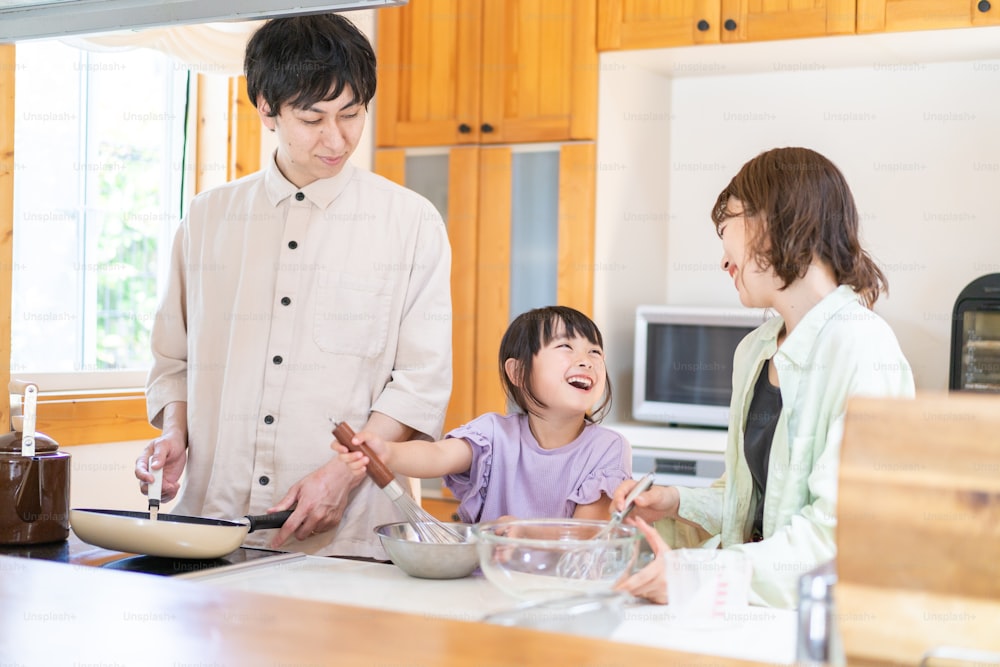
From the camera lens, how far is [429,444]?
1.61 m

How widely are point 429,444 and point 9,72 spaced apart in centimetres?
96

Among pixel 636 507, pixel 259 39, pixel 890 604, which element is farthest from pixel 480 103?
pixel 890 604

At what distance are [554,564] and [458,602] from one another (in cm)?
13

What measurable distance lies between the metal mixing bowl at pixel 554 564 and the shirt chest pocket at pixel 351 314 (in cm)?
67

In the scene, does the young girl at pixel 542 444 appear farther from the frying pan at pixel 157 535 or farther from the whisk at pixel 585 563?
the whisk at pixel 585 563

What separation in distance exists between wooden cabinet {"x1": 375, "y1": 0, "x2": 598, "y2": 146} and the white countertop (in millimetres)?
2179

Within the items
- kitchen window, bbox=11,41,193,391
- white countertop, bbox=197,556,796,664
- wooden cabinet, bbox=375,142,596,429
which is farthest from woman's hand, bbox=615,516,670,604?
A: wooden cabinet, bbox=375,142,596,429

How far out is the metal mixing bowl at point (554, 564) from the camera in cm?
105

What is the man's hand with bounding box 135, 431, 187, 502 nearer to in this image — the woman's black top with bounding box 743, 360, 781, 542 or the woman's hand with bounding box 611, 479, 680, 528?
the woman's hand with bounding box 611, 479, 680, 528

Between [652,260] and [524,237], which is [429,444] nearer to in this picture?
[524,237]

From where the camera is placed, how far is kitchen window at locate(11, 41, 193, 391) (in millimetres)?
2561

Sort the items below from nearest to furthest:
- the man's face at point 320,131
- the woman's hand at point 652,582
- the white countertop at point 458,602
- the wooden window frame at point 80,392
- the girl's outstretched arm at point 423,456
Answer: the white countertop at point 458,602 → the woman's hand at point 652,582 → the girl's outstretched arm at point 423,456 → the man's face at point 320,131 → the wooden window frame at point 80,392

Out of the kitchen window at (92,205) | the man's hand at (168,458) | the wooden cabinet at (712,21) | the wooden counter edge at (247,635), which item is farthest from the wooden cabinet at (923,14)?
the wooden counter edge at (247,635)

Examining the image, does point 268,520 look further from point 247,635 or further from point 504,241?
point 504,241
